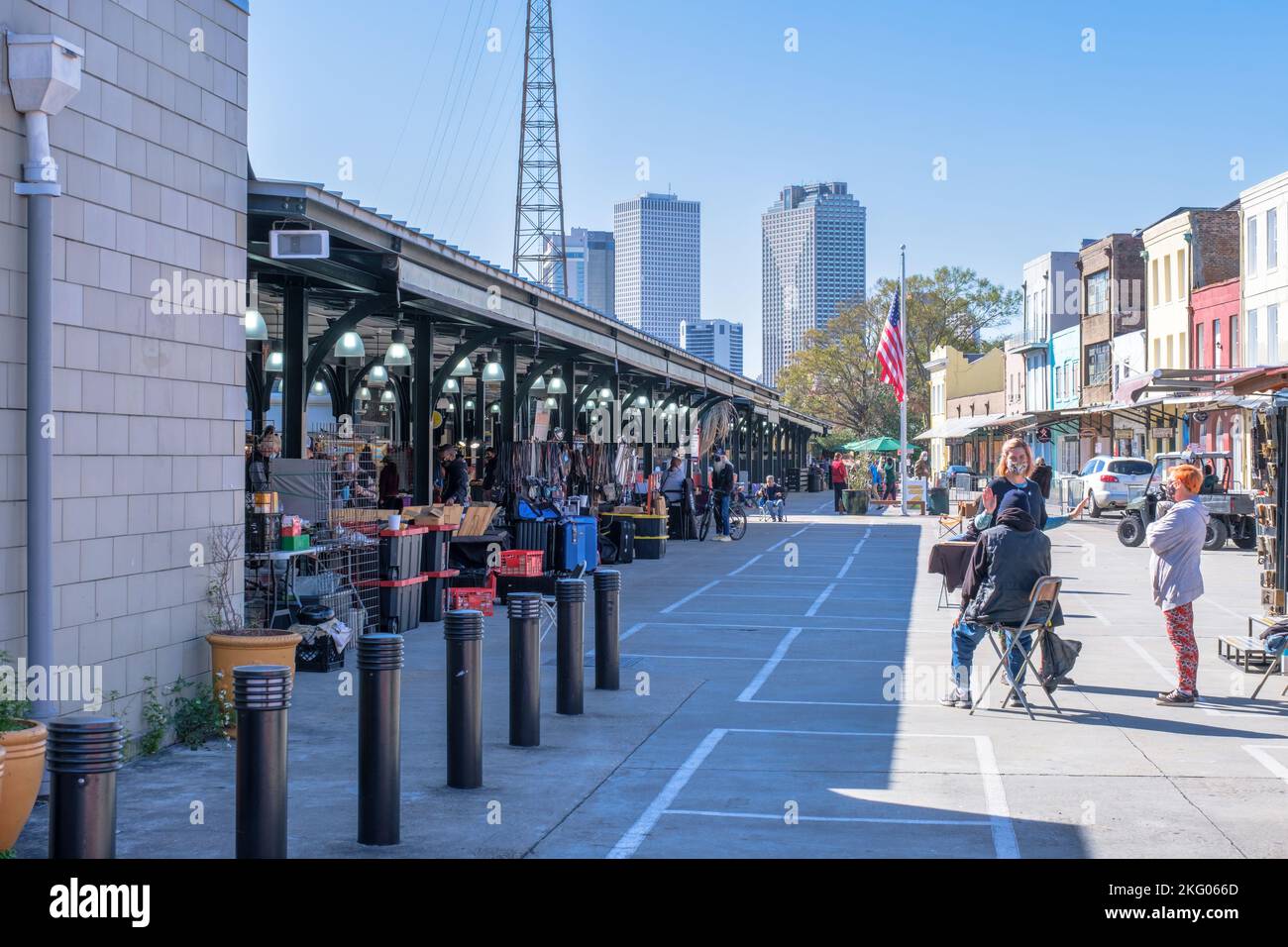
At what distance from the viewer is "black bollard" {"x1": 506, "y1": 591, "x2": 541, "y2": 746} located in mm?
9398

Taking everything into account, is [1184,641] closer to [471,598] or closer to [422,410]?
[471,598]

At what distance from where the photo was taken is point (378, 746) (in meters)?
6.84

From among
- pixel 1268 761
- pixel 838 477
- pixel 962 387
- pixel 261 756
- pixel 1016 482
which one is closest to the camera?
pixel 261 756

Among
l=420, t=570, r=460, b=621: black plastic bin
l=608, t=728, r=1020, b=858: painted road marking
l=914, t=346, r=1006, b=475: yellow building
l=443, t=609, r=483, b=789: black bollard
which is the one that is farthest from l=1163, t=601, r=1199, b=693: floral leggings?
l=914, t=346, r=1006, b=475: yellow building

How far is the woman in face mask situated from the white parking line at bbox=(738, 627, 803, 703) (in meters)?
2.41

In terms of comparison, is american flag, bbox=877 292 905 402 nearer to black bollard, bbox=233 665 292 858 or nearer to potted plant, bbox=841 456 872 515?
potted plant, bbox=841 456 872 515

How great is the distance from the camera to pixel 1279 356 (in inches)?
1613

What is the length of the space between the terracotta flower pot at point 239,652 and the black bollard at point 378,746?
9.71 ft

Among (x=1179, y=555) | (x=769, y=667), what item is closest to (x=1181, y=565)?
(x=1179, y=555)

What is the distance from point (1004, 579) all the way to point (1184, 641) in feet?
5.07

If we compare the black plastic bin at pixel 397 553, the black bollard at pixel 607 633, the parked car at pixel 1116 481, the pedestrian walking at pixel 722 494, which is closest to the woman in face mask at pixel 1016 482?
the black bollard at pixel 607 633
